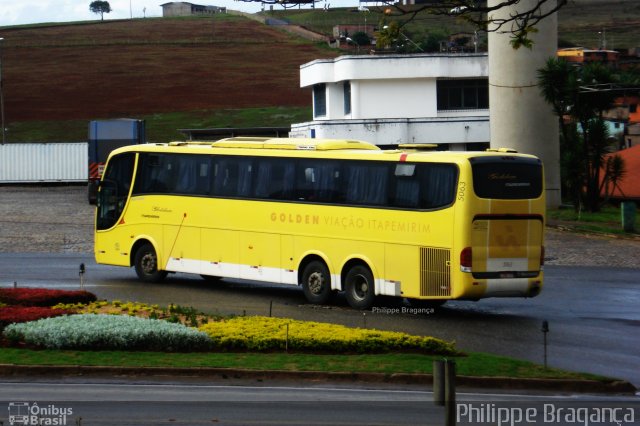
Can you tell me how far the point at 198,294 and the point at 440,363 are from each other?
58.9 ft

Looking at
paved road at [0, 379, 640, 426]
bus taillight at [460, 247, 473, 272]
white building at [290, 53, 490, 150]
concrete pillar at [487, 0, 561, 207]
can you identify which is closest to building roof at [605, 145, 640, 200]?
concrete pillar at [487, 0, 561, 207]

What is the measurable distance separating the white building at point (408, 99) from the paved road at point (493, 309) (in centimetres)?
2732

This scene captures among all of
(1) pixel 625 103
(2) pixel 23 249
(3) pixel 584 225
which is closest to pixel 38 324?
(2) pixel 23 249

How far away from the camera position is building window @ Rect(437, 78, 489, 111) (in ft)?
210

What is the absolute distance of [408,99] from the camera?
63.1m

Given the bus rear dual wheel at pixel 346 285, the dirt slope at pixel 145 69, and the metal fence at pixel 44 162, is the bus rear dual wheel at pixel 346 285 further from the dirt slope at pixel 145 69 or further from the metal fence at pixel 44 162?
the dirt slope at pixel 145 69

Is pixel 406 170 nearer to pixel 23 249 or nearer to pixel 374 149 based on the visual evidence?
pixel 374 149

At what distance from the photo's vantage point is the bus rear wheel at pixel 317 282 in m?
25.5

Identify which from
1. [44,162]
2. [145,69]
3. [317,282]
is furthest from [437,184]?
[145,69]

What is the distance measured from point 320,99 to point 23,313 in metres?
48.2

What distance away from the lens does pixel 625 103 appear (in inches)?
3209

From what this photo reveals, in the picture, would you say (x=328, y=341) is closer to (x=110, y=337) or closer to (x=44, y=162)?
(x=110, y=337)

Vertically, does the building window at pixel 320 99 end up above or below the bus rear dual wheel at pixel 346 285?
above

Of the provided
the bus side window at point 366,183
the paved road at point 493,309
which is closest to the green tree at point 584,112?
the paved road at point 493,309
